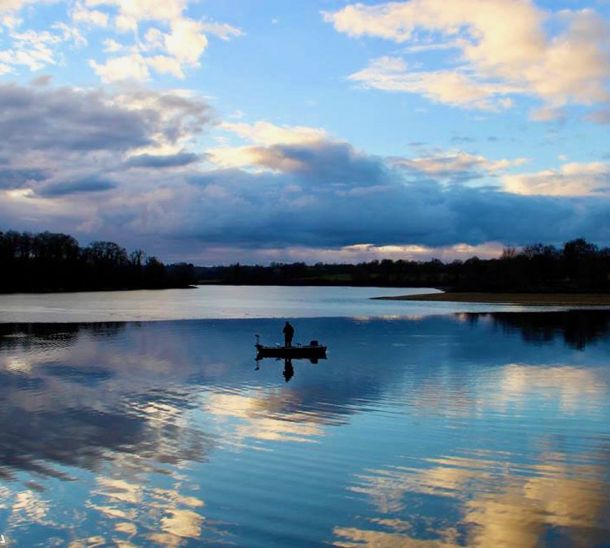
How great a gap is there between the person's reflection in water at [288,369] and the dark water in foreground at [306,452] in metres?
0.34

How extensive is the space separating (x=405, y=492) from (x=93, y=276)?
165944 millimetres

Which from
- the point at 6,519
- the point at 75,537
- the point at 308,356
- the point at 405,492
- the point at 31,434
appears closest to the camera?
the point at 75,537

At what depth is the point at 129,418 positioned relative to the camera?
17625 millimetres

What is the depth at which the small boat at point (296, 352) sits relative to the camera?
31948 mm

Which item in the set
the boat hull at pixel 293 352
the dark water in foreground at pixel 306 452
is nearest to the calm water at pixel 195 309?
the boat hull at pixel 293 352

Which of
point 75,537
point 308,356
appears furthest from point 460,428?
point 308,356

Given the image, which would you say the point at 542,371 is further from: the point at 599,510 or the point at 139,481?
the point at 139,481

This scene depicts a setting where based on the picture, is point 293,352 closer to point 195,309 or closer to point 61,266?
point 195,309

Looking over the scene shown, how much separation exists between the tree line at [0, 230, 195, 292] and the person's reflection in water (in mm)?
130032

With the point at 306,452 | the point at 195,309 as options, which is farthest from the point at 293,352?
the point at 195,309

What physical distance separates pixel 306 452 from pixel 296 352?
18686 millimetres

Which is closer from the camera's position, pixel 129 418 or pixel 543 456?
pixel 543 456

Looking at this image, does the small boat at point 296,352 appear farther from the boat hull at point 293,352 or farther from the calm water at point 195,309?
the calm water at point 195,309

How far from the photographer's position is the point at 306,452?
13789mm
